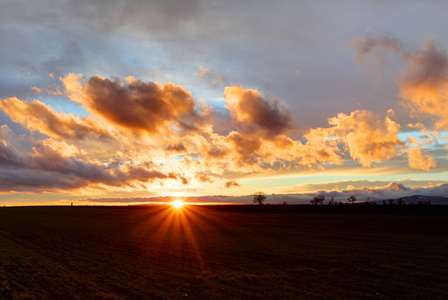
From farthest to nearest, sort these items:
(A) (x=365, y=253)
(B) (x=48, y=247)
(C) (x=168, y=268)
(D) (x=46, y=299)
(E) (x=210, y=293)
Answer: (B) (x=48, y=247) < (A) (x=365, y=253) < (C) (x=168, y=268) < (E) (x=210, y=293) < (D) (x=46, y=299)

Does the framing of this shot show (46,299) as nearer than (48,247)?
Yes

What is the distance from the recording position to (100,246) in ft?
109

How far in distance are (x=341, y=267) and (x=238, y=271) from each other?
7762mm

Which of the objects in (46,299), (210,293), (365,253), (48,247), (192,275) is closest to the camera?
(46,299)

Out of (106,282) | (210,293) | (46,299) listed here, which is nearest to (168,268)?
(106,282)

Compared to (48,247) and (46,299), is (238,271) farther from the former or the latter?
(48,247)

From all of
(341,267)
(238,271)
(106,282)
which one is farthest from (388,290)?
(106,282)

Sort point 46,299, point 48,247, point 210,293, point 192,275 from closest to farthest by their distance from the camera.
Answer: point 46,299 < point 210,293 < point 192,275 < point 48,247

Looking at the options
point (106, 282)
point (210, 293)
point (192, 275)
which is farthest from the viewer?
point (192, 275)

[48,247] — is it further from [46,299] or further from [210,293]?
[210,293]

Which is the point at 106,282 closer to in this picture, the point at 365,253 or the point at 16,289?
→ the point at 16,289

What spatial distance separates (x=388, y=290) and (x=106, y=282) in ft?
53.1

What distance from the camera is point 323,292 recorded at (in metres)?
16.0

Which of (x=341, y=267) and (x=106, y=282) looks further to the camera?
(x=341, y=267)
